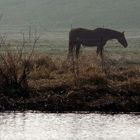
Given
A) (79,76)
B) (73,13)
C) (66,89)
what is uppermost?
(79,76)

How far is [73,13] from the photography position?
88438mm

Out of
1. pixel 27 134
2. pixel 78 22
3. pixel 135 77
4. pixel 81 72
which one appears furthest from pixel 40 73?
pixel 78 22

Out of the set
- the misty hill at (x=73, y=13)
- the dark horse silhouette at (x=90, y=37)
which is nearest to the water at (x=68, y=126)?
the dark horse silhouette at (x=90, y=37)

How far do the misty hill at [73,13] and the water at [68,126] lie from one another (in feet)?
221

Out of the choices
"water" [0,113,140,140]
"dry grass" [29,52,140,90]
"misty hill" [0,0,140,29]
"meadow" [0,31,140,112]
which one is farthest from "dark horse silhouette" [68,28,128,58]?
"misty hill" [0,0,140,29]

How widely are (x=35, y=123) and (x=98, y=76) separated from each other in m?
3.72

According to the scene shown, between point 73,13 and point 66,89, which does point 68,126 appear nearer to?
point 66,89

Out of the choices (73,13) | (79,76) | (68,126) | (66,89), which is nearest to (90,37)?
(79,76)

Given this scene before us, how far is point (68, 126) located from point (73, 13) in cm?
7708

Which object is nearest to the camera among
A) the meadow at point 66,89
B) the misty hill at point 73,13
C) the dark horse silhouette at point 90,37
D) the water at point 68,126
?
the water at point 68,126

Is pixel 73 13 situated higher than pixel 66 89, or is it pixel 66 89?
pixel 66 89

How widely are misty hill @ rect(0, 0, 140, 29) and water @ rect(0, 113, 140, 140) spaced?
221ft

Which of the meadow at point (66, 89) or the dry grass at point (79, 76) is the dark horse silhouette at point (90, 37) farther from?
the meadow at point (66, 89)

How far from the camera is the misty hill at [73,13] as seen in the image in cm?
8306
